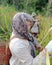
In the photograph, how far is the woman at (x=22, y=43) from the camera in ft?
14.5

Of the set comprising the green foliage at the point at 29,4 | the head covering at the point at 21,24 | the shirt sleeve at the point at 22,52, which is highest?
the head covering at the point at 21,24

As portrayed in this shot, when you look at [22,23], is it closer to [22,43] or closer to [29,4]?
[22,43]

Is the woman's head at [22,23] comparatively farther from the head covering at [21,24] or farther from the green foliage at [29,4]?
the green foliage at [29,4]

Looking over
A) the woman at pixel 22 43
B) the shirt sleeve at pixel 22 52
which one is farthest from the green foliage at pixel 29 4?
the shirt sleeve at pixel 22 52

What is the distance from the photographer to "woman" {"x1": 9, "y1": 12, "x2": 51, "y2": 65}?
4.41 m

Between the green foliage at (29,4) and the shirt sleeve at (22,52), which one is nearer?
the shirt sleeve at (22,52)

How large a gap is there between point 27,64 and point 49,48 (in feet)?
1.18

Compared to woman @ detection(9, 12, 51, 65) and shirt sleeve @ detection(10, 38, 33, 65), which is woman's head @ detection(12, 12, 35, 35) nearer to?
woman @ detection(9, 12, 51, 65)

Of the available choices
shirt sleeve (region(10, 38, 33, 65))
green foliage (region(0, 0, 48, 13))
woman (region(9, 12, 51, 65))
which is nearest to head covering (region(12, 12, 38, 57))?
woman (region(9, 12, 51, 65))

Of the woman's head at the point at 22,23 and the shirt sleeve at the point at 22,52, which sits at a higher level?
the woman's head at the point at 22,23

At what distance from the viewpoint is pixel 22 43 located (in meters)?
4.45

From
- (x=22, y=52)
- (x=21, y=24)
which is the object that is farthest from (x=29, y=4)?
(x=22, y=52)

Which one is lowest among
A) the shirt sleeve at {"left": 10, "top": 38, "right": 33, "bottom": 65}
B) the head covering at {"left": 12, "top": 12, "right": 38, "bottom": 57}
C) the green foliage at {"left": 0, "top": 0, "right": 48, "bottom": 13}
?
the green foliage at {"left": 0, "top": 0, "right": 48, "bottom": 13}

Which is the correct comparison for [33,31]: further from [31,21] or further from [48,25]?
[31,21]
